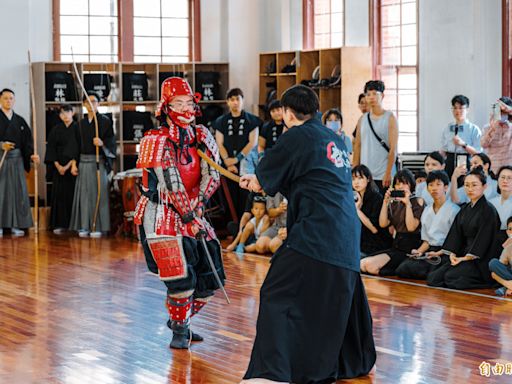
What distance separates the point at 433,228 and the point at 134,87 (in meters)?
5.44

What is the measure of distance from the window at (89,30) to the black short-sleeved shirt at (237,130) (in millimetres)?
2928

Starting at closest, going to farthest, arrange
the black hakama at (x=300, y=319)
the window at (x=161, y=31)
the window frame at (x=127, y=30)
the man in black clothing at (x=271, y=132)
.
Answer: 1. the black hakama at (x=300, y=319)
2. the man in black clothing at (x=271, y=132)
3. the window frame at (x=127, y=30)
4. the window at (x=161, y=31)

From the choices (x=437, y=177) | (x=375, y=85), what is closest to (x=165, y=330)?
Result: (x=437, y=177)

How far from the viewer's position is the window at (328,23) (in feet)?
39.0

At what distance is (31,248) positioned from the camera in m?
10.2

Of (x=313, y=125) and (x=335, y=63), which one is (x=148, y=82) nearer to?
(x=335, y=63)

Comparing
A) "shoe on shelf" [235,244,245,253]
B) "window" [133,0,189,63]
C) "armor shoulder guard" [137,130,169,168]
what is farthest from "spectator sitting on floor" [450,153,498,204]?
"window" [133,0,189,63]

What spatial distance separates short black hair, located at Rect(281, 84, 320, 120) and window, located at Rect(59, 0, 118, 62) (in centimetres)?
847

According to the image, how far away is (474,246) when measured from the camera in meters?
7.37

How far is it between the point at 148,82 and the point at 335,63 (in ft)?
8.12

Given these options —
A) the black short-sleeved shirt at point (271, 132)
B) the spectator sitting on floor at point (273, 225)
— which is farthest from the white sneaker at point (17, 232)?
the spectator sitting on floor at point (273, 225)

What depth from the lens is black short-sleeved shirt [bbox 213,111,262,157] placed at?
413 inches

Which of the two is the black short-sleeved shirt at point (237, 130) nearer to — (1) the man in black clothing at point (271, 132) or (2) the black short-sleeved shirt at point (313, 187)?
(1) the man in black clothing at point (271, 132)

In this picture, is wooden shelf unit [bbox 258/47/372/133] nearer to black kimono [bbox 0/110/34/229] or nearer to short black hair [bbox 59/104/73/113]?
short black hair [bbox 59/104/73/113]
